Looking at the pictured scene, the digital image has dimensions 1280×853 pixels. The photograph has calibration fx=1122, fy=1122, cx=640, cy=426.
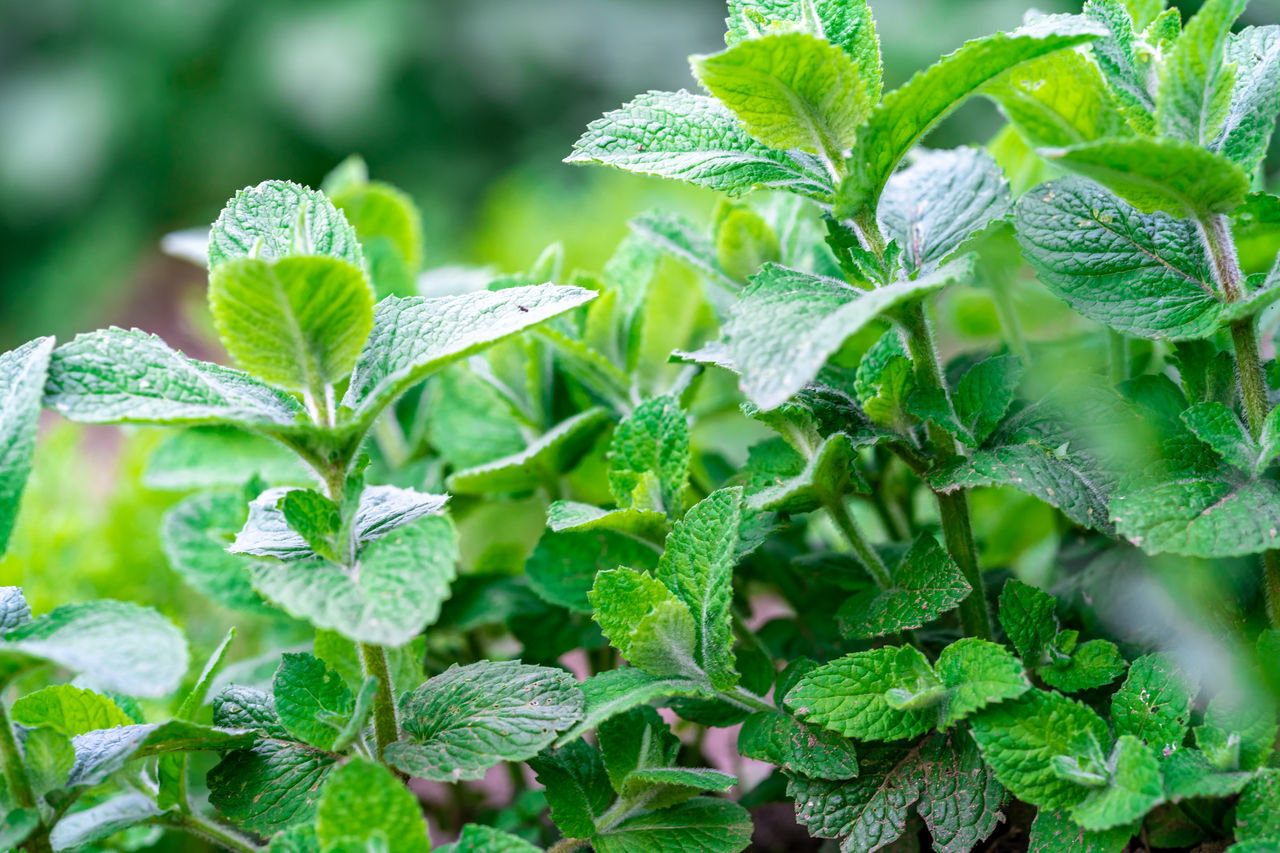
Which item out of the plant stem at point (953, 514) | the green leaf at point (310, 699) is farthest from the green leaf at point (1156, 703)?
the green leaf at point (310, 699)

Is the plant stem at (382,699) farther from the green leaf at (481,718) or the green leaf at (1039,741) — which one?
the green leaf at (1039,741)

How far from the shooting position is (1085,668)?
2.12 feet

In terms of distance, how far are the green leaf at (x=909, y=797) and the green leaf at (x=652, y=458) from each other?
0.19m

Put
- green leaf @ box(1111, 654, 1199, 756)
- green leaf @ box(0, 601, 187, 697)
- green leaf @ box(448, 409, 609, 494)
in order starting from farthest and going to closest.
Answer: green leaf @ box(448, 409, 609, 494), green leaf @ box(1111, 654, 1199, 756), green leaf @ box(0, 601, 187, 697)

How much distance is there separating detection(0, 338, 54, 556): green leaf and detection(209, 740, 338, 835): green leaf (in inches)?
7.3

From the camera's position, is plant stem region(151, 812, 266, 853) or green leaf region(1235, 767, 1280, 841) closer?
green leaf region(1235, 767, 1280, 841)

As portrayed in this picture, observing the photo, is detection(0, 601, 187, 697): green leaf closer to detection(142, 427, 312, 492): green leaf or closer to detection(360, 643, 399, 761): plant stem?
detection(360, 643, 399, 761): plant stem

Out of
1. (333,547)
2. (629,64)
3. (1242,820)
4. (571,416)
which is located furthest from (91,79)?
(1242,820)

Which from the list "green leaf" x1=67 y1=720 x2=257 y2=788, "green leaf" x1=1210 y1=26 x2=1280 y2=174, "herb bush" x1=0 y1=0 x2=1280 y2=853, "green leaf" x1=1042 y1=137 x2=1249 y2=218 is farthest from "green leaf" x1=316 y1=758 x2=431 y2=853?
"green leaf" x1=1210 y1=26 x2=1280 y2=174

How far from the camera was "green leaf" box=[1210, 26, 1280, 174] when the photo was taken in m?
0.63

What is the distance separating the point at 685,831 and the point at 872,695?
141 millimetres

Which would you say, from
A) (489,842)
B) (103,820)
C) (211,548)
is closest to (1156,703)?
(489,842)

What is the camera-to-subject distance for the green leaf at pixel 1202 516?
55 centimetres

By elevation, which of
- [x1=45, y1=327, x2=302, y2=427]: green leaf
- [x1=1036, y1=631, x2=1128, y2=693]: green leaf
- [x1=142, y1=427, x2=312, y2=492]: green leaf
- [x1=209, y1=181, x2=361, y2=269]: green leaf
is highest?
[x1=209, y1=181, x2=361, y2=269]: green leaf
